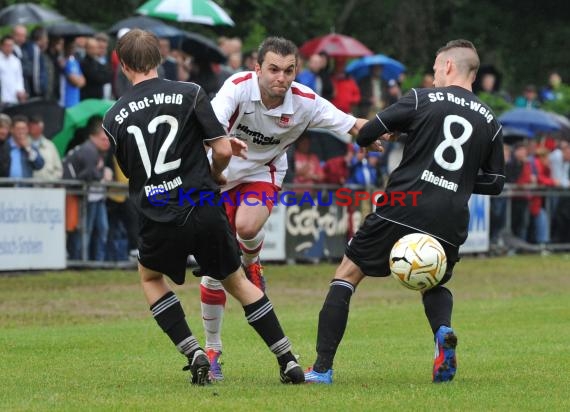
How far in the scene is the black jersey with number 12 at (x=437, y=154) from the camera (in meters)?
8.64

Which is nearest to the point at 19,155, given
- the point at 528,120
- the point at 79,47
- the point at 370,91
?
the point at 79,47

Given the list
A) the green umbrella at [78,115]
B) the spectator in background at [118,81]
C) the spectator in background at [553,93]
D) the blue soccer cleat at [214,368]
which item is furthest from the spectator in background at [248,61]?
the blue soccer cleat at [214,368]

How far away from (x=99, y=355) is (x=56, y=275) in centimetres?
768

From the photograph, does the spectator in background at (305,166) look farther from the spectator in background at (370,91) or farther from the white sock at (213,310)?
the white sock at (213,310)

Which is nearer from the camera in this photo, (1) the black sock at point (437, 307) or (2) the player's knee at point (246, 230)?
(1) the black sock at point (437, 307)

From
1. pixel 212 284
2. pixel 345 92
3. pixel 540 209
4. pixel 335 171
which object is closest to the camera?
pixel 212 284

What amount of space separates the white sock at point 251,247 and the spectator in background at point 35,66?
10.4 m

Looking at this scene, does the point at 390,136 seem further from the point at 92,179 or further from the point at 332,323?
the point at 92,179

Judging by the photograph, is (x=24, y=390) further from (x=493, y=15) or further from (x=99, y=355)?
(x=493, y=15)

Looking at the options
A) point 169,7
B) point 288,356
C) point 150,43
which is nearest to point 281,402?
point 288,356

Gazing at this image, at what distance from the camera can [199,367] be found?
833 cm

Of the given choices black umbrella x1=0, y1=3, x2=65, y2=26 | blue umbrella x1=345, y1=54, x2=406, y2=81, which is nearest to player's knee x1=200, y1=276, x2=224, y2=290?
black umbrella x1=0, y1=3, x2=65, y2=26

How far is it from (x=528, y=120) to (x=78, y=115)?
11.1m

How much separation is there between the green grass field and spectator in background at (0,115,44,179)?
1.47 metres
